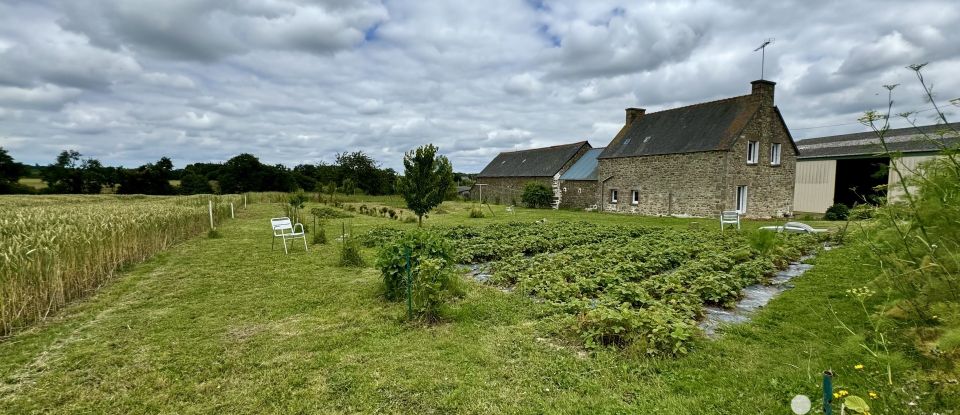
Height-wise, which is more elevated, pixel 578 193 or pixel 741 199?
pixel 578 193

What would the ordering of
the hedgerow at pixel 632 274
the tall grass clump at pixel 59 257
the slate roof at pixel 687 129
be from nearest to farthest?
the hedgerow at pixel 632 274, the tall grass clump at pixel 59 257, the slate roof at pixel 687 129

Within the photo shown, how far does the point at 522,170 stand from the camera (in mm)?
40406

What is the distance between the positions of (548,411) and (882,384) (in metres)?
2.78

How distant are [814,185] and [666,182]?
10.5 m

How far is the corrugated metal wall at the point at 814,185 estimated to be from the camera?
26.6m

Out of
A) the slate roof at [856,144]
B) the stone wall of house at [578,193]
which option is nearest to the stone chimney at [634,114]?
the stone wall of house at [578,193]

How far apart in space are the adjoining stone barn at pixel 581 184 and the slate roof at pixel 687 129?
7.96ft

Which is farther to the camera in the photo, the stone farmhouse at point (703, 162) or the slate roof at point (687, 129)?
the slate roof at point (687, 129)

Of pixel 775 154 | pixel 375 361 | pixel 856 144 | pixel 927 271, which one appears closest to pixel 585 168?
pixel 775 154

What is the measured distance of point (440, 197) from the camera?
18.2 m

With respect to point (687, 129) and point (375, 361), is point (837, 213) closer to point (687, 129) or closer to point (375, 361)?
point (687, 129)

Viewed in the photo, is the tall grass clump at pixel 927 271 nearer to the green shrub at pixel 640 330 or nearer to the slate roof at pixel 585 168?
Result: the green shrub at pixel 640 330

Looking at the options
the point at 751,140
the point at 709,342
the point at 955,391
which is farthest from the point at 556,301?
the point at 751,140

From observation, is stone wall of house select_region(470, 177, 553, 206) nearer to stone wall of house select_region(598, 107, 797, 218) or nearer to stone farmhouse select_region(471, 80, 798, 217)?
stone farmhouse select_region(471, 80, 798, 217)
